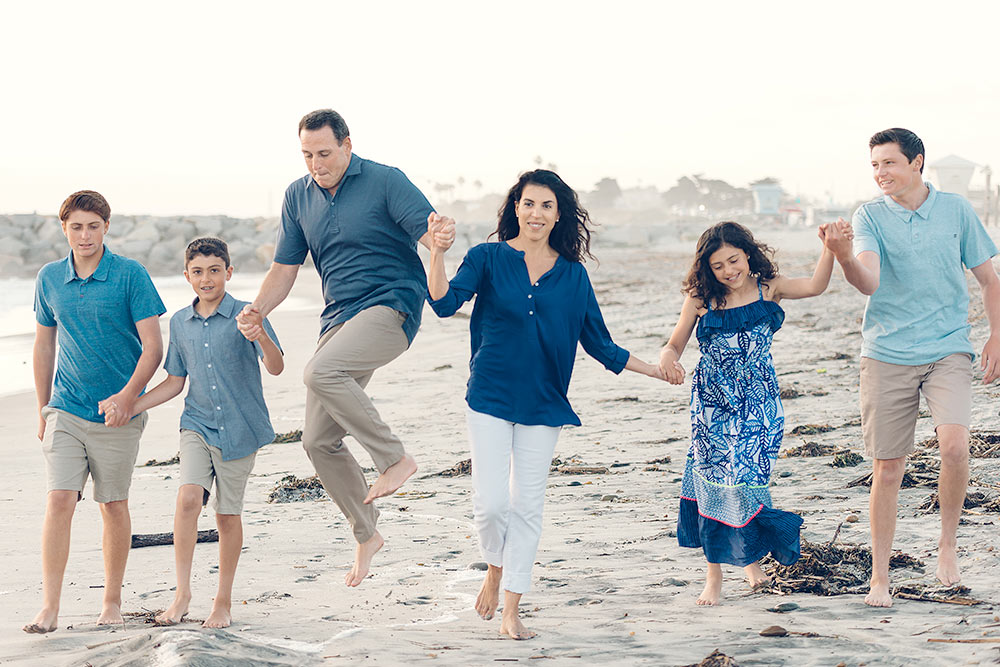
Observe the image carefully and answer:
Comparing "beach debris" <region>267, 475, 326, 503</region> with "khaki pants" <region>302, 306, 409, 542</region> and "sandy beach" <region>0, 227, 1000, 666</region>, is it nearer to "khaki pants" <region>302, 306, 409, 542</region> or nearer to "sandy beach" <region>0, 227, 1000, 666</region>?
"sandy beach" <region>0, 227, 1000, 666</region>

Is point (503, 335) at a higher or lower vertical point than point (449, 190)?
lower

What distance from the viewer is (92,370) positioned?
4.64 m

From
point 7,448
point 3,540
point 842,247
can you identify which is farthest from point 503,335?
point 7,448

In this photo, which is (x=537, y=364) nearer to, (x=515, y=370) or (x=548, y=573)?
(x=515, y=370)

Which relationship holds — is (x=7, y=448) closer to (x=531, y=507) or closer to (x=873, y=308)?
(x=531, y=507)

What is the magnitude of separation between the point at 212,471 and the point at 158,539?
5.64 feet

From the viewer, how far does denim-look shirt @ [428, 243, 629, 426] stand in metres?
4.31

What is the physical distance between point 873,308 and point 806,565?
1.23 m

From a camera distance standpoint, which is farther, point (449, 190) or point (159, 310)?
point (449, 190)

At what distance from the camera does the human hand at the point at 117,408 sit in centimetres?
453

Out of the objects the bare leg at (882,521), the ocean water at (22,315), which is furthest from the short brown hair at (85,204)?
the ocean water at (22,315)

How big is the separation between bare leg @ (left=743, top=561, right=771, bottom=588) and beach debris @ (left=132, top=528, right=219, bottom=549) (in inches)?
120

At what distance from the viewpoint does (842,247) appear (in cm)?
427

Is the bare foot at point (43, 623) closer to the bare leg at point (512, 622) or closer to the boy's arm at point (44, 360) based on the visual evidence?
the boy's arm at point (44, 360)
